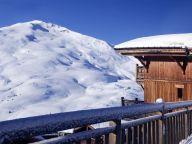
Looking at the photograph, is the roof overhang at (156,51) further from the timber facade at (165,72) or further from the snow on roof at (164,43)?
the snow on roof at (164,43)

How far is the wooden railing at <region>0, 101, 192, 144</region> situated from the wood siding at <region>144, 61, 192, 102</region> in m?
15.9

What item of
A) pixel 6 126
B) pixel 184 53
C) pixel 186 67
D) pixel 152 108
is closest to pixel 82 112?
pixel 6 126

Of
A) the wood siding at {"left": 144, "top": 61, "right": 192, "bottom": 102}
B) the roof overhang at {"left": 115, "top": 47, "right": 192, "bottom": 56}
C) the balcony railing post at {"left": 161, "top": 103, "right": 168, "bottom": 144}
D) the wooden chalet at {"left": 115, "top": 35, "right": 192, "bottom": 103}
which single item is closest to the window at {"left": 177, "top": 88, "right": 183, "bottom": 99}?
the wooden chalet at {"left": 115, "top": 35, "right": 192, "bottom": 103}

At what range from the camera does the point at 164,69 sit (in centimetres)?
2444

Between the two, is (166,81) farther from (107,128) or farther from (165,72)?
(107,128)

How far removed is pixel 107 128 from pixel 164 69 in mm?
21121

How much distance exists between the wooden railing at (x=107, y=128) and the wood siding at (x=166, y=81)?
52.1ft

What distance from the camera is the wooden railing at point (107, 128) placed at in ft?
7.67

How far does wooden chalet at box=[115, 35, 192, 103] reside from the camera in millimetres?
22631

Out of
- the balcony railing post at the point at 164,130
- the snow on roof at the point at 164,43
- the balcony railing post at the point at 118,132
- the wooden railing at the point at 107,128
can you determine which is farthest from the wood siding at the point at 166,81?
the balcony railing post at the point at 118,132

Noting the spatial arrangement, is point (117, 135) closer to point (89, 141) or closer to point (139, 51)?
point (89, 141)

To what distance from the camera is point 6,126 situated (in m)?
2.18

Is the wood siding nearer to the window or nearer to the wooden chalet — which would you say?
the wooden chalet

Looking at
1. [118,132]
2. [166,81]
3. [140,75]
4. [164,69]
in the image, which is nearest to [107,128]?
[118,132]
